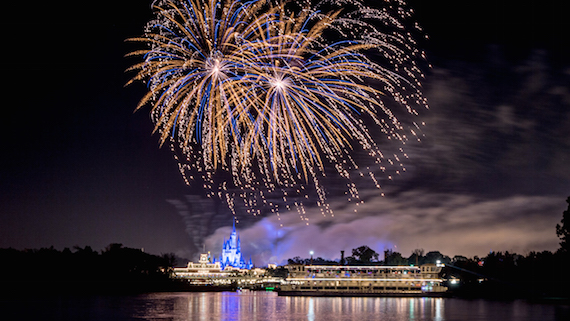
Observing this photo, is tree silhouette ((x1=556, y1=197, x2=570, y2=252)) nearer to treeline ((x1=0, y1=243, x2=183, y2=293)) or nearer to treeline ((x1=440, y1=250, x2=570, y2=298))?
treeline ((x1=440, y1=250, x2=570, y2=298))

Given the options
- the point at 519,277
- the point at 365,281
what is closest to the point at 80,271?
the point at 365,281

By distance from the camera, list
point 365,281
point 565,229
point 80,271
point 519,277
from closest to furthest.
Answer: point 565,229
point 519,277
point 365,281
point 80,271

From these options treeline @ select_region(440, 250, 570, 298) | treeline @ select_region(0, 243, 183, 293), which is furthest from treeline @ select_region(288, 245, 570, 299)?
treeline @ select_region(0, 243, 183, 293)

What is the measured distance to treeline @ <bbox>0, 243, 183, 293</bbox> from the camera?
3828 inches

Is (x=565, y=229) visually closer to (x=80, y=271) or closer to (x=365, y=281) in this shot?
(x=365, y=281)

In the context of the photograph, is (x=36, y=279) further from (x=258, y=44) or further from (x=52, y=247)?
(x=258, y=44)

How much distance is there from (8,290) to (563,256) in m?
82.3

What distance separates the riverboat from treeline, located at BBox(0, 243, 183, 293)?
3740cm

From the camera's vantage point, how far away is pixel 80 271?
10856 cm

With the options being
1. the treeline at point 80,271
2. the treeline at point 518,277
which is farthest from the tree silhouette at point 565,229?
the treeline at point 80,271

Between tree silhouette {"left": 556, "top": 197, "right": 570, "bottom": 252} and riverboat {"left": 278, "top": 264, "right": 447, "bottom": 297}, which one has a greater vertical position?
tree silhouette {"left": 556, "top": 197, "right": 570, "bottom": 252}

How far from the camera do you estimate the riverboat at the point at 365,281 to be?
95938mm

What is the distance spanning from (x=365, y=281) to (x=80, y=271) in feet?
188

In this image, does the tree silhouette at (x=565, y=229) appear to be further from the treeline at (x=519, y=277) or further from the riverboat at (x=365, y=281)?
the riverboat at (x=365, y=281)
